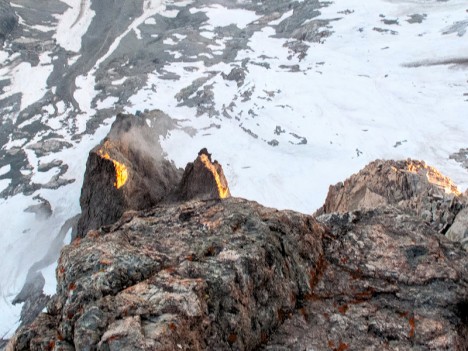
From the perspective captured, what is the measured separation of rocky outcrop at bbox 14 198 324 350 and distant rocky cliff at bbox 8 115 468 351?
2 centimetres

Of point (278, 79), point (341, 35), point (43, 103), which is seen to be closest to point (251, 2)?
point (341, 35)

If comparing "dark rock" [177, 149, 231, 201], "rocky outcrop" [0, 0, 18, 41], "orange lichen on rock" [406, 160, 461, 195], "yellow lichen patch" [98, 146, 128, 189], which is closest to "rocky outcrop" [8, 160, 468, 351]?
"orange lichen on rock" [406, 160, 461, 195]

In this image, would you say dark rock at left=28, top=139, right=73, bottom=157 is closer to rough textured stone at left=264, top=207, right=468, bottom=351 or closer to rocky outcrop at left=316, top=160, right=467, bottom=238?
rocky outcrop at left=316, top=160, right=467, bottom=238

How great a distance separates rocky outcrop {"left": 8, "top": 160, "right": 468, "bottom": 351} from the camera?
6.29 metres

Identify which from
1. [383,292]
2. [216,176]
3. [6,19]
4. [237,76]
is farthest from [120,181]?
[6,19]

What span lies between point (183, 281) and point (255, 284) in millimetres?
1289

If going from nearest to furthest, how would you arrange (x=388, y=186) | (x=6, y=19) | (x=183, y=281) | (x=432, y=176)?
1. (x=183, y=281)
2. (x=388, y=186)
3. (x=432, y=176)
4. (x=6, y=19)

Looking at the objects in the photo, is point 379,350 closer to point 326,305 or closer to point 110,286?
point 326,305

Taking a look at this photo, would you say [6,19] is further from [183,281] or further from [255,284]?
[255,284]

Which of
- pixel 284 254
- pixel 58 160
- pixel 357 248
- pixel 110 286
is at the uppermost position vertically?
pixel 110 286

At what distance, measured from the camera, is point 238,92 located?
230 feet

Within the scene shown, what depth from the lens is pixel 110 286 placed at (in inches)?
265

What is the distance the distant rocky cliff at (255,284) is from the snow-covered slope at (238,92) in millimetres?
36175

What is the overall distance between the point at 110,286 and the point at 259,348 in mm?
2592
